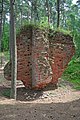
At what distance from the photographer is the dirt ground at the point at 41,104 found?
343 inches

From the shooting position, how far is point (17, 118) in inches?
332

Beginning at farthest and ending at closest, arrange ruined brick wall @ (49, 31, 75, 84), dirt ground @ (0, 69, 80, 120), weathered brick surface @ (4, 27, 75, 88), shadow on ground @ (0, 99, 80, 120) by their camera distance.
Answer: ruined brick wall @ (49, 31, 75, 84)
weathered brick surface @ (4, 27, 75, 88)
dirt ground @ (0, 69, 80, 120)
shadow on ground @ (0, 99, 80, 120)

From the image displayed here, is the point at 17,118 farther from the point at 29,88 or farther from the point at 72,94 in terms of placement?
the point at 72,94

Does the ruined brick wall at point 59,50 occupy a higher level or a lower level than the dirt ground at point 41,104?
higher

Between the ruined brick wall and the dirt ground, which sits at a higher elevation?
the ruined brick wall

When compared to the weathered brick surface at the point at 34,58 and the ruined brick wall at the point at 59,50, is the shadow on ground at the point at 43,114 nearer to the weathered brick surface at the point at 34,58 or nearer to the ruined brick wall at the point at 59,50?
the weathered brick surface at the point at 34,58

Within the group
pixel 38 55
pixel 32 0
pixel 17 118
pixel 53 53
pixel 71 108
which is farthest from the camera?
pixel 32 0

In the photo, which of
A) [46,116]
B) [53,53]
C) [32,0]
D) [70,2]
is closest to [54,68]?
[53,53]

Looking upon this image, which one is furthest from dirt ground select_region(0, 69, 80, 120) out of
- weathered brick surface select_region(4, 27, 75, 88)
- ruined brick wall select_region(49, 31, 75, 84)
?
ruined brick wall select_region(49, 31, 75, 84)

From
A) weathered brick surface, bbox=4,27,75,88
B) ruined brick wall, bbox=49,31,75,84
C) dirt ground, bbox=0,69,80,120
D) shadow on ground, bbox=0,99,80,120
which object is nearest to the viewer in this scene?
shadow on ground, bbox=0,99,80,120

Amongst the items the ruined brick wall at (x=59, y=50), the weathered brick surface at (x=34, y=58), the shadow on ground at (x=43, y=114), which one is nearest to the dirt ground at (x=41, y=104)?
the shadow on ground at (x=43, y=114)

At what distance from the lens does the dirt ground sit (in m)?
8.72

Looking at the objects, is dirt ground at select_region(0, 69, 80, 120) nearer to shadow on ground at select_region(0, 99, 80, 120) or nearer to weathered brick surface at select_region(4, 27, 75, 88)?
shadow on ground at select_region(0, 99, 80, 120)

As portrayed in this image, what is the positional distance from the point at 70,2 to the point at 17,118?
5150 centimetres
